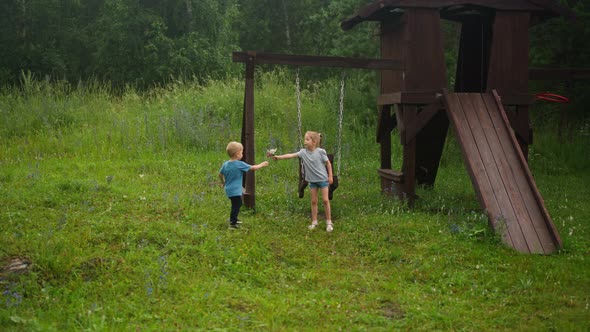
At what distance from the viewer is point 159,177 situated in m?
10.9

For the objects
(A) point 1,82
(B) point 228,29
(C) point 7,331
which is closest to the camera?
(C) point 7,331

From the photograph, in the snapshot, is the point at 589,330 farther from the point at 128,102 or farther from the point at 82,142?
the point at 128,102

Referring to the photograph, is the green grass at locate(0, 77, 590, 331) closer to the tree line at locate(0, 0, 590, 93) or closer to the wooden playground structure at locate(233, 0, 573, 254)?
the wooden playground structure at locate(233, 0, 573, 254)

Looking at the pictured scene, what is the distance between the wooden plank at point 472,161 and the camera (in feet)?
25.1

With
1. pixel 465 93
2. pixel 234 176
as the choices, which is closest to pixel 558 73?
pixel 465 93

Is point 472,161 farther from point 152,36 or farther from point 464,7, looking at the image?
point 152,36

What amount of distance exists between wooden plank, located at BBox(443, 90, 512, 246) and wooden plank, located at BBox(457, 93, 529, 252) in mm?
38

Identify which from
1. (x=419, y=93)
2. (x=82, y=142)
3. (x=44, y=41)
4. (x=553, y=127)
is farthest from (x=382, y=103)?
(x=44, y=41)

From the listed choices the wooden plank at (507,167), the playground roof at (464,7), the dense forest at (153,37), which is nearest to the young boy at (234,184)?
the wooden plank at (507,167)

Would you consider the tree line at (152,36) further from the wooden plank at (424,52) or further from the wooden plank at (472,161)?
the wooden plank at (472,161)

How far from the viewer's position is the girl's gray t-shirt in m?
8.14

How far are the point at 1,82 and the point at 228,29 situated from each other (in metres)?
12.5

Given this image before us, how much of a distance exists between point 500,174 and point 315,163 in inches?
104

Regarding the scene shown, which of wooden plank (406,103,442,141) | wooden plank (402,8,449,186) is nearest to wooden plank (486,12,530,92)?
wooden plank (402,8,449,186)
